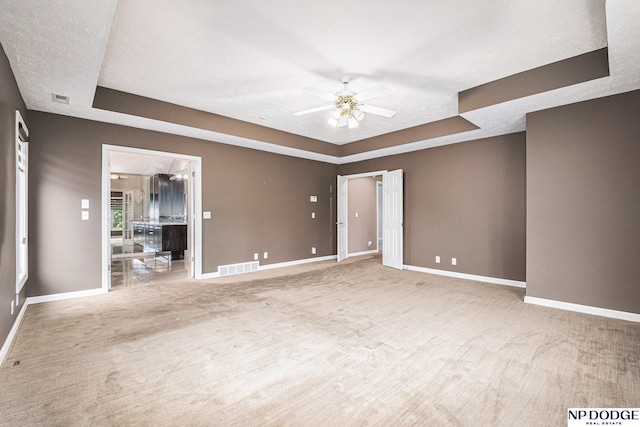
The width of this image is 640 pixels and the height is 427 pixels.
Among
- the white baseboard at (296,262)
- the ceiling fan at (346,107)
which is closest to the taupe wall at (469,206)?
the white baseboard at (296,262)

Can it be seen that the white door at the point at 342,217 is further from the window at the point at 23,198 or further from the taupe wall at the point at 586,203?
the window at the point at 23,198

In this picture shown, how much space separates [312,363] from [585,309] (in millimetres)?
3456

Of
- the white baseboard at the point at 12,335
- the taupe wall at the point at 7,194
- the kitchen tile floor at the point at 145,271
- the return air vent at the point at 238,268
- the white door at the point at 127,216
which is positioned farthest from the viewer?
the white door at the point at 127,216

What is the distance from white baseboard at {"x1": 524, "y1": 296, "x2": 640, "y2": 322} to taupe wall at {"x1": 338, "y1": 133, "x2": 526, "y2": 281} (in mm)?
983

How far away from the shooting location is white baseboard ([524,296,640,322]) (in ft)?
10.8

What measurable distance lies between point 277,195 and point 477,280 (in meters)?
4.22

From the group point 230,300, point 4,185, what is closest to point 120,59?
point 4,185

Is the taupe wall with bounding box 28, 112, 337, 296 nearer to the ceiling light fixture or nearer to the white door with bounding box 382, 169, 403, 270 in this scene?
the white door with bounding box 382, 169, 403, 270

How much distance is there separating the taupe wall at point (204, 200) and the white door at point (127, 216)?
695 cm

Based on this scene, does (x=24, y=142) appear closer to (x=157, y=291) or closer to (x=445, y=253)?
(x=157, y=291)

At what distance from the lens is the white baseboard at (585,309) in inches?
130

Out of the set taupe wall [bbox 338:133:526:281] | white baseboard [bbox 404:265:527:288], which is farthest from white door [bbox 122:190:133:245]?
white baseboard [bbox 404:265:527:288]

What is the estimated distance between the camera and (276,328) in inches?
121

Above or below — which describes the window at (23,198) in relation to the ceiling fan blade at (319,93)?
below
